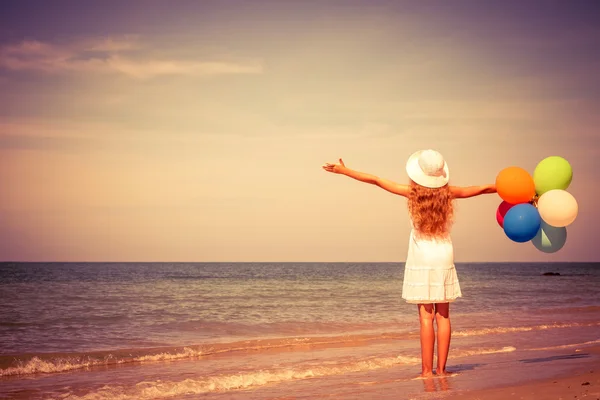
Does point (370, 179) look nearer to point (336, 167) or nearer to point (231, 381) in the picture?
point (336, 167)

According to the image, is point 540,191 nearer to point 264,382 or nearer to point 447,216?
point 447,216

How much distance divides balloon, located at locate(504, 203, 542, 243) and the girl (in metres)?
0.89

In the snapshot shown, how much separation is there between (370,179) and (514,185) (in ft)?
5.98

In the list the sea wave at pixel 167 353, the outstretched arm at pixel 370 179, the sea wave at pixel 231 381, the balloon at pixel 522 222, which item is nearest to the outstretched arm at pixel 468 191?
the balloon at pixel 522 222

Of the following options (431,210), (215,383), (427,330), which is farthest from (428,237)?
(215,383)

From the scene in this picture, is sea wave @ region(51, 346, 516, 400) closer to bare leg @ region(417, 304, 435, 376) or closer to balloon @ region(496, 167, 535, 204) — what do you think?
bare leg @ region(417, 304, 435, 376)

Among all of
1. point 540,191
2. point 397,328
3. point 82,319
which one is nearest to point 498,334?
point 397,328

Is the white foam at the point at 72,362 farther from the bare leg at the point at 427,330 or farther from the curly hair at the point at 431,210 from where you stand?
the curly hair at the point at 431,210

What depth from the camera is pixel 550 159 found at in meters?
7.34

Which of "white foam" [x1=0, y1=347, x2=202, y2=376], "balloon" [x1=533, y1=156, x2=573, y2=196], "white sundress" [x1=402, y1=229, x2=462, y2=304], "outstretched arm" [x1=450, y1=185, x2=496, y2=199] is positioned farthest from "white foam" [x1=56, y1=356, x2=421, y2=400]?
"balloon" [x1=533, y1=156, x2=573, y2=196]

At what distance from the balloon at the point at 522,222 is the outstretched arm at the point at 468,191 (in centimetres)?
42

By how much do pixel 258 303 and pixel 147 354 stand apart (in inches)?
480

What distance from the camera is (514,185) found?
279 inches

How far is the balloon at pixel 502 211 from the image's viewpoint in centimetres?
764
